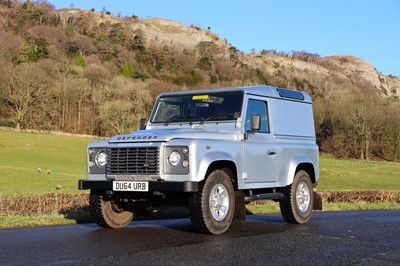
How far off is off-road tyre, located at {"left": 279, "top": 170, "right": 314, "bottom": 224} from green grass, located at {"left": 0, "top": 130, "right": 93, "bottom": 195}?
21.9 meters

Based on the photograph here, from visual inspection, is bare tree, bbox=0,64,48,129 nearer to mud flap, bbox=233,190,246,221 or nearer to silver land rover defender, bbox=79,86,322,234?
silver land rover defender, bbox=79,86,322,234

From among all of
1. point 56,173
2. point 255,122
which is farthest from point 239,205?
point 56,173

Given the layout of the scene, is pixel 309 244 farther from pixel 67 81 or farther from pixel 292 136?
pixel 67 81

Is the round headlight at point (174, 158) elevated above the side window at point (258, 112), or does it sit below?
below

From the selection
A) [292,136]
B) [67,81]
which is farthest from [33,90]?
[292,136]

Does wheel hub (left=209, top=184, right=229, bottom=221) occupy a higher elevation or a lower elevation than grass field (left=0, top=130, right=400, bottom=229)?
higher

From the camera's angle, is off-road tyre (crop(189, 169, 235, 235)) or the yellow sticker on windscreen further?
the yellow sticker on windscreen

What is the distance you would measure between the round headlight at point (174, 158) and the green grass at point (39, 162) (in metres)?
23.7

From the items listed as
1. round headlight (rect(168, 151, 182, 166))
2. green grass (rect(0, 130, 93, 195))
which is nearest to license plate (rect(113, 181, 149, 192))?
round headlight (rect(168, 151, 182, 166))

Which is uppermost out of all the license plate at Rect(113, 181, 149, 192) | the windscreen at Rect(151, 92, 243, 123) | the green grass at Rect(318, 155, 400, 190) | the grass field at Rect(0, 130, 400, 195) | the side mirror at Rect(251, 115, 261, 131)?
the windscreen at Rect(151, 92, 243, 123)

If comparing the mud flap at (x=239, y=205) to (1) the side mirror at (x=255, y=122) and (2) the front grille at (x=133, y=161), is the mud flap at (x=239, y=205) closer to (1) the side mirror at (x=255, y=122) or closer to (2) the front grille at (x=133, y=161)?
(1) the side mirror at (x=255, y=122)

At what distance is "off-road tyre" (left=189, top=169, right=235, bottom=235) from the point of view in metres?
8.69

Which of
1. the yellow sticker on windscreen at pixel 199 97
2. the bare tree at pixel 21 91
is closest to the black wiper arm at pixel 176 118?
the yellow sticker on windscreen at pixel 199 97

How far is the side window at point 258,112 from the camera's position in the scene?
10.5 meters
